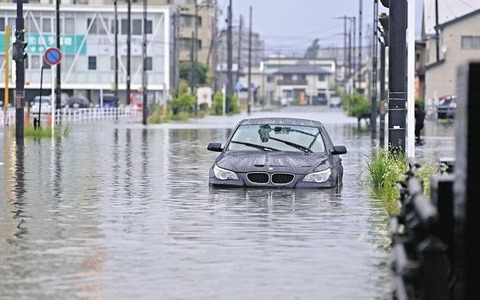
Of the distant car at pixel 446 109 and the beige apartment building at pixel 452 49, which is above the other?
the beige apartment building at pixel 452 49

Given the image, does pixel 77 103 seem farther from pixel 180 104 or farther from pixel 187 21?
pixel 187 21

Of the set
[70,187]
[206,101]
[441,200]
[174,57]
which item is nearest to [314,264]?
[441,200]

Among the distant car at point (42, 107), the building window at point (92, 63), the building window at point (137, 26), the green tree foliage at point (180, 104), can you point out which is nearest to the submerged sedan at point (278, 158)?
the distant car at point (42, 107)

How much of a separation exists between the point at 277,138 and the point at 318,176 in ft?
5.41

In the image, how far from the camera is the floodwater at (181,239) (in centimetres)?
1128

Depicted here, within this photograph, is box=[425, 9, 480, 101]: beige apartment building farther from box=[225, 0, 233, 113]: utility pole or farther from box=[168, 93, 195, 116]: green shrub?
box=[225, 0, 233, 113]: utility pole

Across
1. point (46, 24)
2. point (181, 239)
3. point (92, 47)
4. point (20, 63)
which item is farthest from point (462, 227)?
point (46, 24)

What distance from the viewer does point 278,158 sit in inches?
868

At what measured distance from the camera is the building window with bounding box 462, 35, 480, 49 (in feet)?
311

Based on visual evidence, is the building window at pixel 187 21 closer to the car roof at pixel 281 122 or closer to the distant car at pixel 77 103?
the distant car at pixel 77 103

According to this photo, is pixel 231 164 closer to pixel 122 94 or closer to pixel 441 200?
pixel 441 200

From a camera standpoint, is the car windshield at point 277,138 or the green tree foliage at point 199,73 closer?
the car windshield at point 277,138

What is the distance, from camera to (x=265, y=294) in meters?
10.8

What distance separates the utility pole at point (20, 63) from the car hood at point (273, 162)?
22.1m
